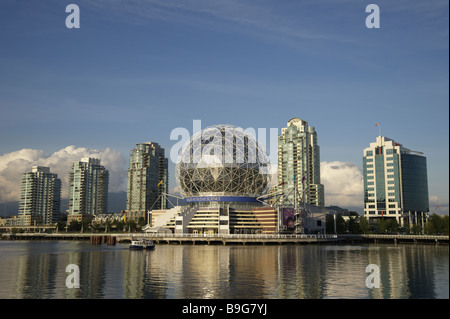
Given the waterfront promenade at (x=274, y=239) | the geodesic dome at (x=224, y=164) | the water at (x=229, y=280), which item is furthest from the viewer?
the geodesic dome at (x=224, y=164)

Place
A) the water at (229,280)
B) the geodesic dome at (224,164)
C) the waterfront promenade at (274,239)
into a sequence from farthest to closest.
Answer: the geodesic dome at (224,164) → the waterfront promenade at (274,239) → the water at (229,280)

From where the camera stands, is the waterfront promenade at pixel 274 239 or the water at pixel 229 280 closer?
the water at pixel 229 280

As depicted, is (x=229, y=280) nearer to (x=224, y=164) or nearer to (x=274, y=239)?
(x=274, y=239)

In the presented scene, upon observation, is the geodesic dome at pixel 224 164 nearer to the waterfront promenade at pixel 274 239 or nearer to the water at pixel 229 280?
the waterfront promenade at pixel 274 239

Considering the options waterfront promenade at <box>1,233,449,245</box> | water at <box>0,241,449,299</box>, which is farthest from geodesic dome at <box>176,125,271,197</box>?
water at <box>0,241,449,299</box>

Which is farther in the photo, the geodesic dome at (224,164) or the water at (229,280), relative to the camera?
the geodesic dome at (224,164)

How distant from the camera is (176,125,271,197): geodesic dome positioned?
18100 centimetres

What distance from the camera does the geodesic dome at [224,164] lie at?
18100cm

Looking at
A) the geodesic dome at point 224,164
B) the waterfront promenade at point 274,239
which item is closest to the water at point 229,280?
the waterfront promenade at point 274,239

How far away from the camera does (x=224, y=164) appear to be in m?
182

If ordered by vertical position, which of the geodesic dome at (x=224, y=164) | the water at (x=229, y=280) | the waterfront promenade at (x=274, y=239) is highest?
the geodesic dome at (x=224, y=164)

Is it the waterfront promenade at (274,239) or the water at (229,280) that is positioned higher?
the waterfront promenade at (274,239)

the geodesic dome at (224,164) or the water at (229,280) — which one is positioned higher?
the geodesic dome at (224,164)
